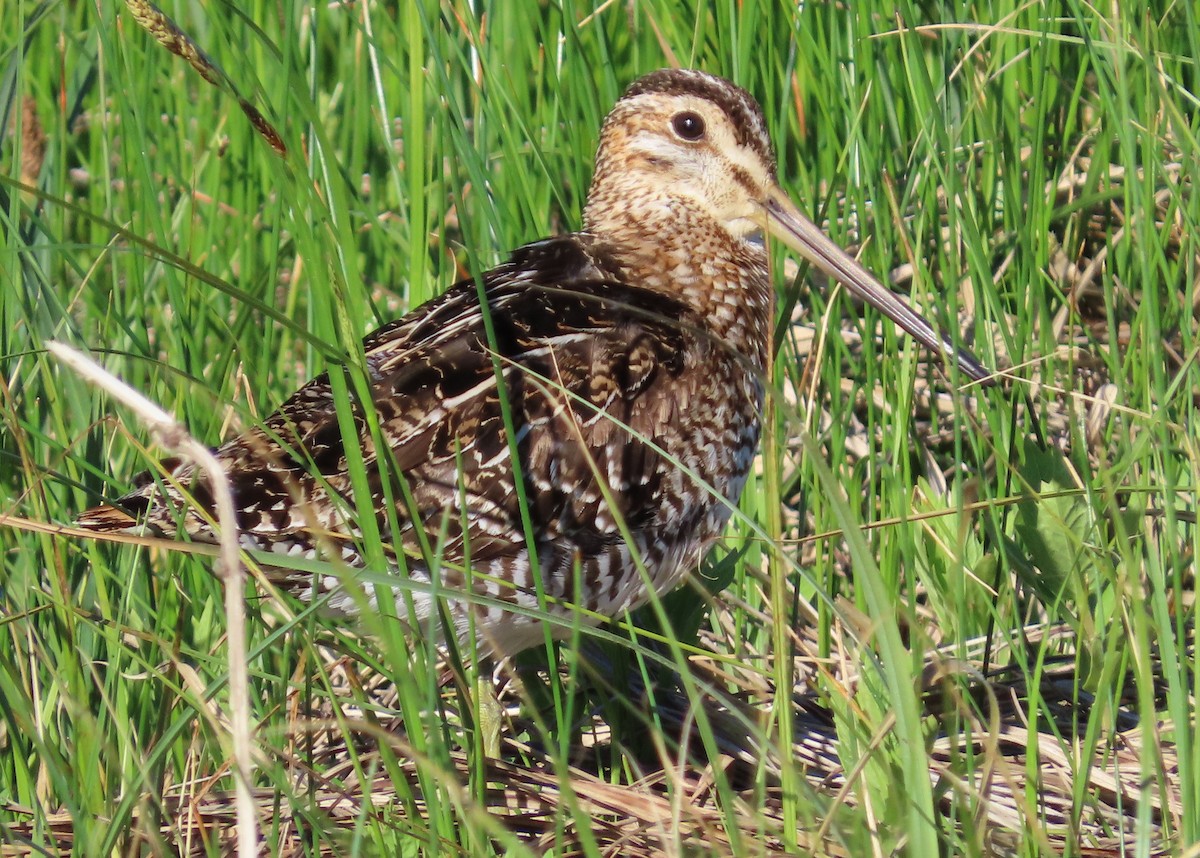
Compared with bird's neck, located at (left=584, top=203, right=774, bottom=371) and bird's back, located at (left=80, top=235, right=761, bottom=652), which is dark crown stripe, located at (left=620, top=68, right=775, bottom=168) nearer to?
bird's neck, located at (left=584, top=203, right=774, bottom=371)

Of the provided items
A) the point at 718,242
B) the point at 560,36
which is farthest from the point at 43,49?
the point at 718,242

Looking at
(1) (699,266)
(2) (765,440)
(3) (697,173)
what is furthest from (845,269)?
(2) (765,440)

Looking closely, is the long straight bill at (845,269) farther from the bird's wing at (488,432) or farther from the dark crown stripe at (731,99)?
the bird's wing at (488,432)

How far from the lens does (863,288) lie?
2852 millimetres

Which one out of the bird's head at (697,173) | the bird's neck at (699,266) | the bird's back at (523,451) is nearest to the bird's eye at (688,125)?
the bird's head at (697,173)

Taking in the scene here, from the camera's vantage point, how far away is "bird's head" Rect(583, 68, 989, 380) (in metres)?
2.95

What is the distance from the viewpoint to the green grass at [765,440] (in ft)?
6.01

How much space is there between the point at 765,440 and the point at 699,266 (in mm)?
1251

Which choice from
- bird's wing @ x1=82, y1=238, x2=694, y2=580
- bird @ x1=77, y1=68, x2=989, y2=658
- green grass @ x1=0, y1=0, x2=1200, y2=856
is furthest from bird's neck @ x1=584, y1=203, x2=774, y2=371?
bird's wing @ x1=82, y1=238, x2=694, y2=580

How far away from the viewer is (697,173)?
310cm

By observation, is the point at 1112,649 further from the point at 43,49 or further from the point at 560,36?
the point at 43,49

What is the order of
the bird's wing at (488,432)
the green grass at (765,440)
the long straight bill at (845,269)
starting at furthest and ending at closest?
the long straight bill at (845,269), the bird's wing at (488,432), the green grass at (765,440)

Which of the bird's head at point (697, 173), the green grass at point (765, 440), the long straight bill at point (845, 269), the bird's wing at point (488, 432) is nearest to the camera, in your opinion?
the green grass at point (765, 440)

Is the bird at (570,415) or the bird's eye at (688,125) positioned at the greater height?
the bird's eye at (688,125)
